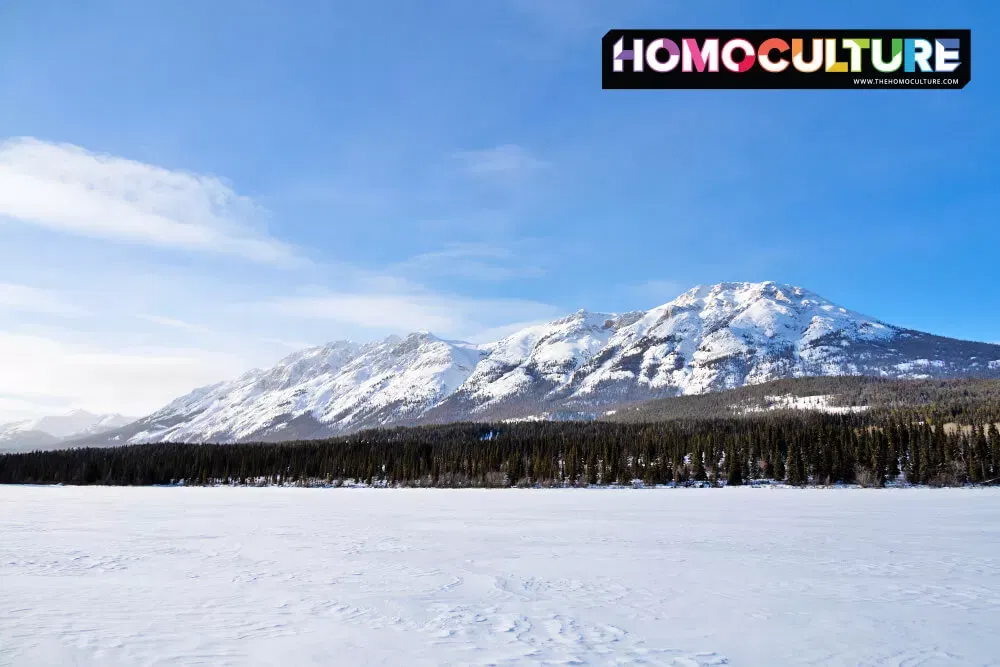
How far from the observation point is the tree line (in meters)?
95.8

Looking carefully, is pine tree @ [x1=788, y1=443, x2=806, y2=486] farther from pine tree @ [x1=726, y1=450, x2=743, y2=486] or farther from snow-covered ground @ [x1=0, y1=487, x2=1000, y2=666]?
snow-covered ground @ [x1=0, y1=487, x2=1000, y2=666]

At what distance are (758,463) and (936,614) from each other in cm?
10423

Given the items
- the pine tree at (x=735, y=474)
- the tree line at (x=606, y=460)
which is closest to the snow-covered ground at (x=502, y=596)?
the pine tree at (x=735, y=474)

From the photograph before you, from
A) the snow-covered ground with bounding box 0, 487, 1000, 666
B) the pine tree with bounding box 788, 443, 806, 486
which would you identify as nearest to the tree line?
the pine tree with bounding box 788, 443, 806, 486

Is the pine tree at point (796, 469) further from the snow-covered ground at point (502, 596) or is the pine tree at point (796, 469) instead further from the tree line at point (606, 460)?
the snow-covered ground at point (502, 596)

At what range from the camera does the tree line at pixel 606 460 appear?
9581cm

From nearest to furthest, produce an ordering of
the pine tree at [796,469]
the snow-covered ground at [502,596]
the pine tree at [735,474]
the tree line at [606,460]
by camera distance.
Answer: the snow-covered ground at [502,596], the tree line at [606,460], the pine tree at [796,469], the pine tree at [735,474]

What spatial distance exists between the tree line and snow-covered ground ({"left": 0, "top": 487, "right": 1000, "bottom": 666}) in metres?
70.8

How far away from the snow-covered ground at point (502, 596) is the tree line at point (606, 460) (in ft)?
232

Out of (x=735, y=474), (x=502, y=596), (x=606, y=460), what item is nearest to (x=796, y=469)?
(x=735, y=474)

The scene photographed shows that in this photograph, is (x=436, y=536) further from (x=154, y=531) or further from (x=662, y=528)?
(x=154, y=531)

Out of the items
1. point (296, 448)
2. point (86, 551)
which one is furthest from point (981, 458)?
point (296, 448)

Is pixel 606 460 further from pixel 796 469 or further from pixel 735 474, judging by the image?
pixel 796 469

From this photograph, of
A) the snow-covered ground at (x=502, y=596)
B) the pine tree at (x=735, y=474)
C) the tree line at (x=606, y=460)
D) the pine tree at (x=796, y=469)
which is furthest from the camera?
the pine tree at (x=735, y=474)
